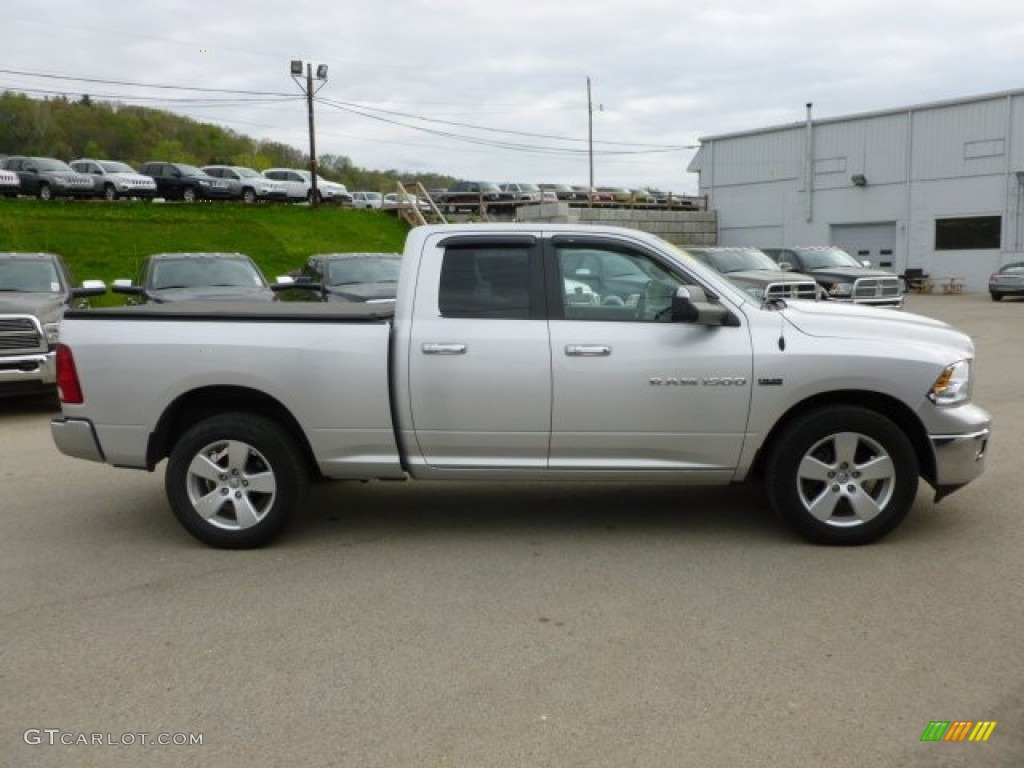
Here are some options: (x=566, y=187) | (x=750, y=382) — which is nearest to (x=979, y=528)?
(x=750, y=382)

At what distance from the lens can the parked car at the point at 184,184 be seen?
39375 mm

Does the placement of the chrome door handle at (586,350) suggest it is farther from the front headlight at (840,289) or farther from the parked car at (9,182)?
the parked car at (9,182)

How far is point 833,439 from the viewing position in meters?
5.47

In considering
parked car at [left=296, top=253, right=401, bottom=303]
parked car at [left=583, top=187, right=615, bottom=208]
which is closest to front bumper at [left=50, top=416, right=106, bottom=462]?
parked car at [left=296, top=253, right=401, bottom=303]

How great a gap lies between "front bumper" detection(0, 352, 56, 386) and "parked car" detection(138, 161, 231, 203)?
102 ft

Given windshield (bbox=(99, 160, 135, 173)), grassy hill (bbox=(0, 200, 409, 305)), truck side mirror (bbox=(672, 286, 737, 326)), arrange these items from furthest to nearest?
windshield (bbox=(99, 160, 135, 173))
grassy hill (bbox=(0, 200, 409, 305))
truck side mirror (bbox=(672, 286, 737, 326))

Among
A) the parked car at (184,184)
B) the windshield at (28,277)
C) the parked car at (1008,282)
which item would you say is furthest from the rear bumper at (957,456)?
the parked car at (184,184)

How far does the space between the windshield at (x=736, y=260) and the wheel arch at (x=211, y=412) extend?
47.9ft

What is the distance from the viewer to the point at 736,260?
65.2 ft

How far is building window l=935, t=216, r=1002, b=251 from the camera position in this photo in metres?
35.9

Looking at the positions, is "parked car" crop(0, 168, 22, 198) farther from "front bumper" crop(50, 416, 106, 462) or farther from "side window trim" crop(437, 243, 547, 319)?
"side window trim" crop(437, 243, 547, 319)

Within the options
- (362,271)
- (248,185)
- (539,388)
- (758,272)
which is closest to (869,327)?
(539,388)

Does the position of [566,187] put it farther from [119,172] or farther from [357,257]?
[357,257]

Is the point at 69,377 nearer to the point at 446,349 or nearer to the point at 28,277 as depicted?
the point at 446,349
